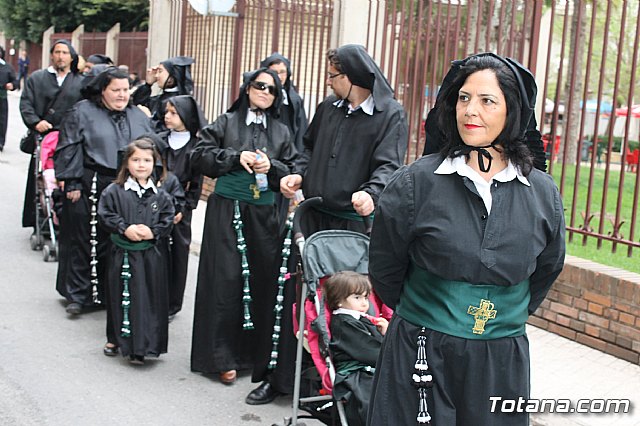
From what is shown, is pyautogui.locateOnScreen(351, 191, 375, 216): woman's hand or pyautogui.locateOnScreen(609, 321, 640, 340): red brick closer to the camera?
pyautogui.locateOnScreen(351, 191, 375, 216): woman's hand

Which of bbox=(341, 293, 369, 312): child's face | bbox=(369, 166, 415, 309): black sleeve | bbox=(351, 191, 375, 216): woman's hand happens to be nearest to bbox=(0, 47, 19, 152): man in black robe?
bbox=(351, 191, 375, 216): woman's hand

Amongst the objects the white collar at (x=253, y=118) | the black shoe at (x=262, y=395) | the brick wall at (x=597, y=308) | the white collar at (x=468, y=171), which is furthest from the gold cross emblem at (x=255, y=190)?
the white collar at (x=468, y=171)

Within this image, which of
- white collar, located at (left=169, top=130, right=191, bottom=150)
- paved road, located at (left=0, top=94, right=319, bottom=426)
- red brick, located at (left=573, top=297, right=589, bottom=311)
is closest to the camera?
paved road, located at (left=0, top=94, right=319, bottom=426)

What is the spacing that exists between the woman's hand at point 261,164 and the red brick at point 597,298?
284 cm

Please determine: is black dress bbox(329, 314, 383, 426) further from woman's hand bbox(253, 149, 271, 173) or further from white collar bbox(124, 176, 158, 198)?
white collar bbox(124, 176, 158, 198)

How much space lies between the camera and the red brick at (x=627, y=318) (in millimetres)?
7248

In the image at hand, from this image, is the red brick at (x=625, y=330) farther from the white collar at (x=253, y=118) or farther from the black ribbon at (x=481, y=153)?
the black ribbon at (x=481, y=153)

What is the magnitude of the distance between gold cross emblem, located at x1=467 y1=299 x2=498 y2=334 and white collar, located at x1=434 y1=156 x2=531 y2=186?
451 millimetres

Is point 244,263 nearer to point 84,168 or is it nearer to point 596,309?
point 84,168

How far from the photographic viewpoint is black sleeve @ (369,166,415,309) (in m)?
3.58

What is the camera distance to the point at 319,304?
5.12 m

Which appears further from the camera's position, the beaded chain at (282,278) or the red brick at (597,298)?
the red brick at (597,298)

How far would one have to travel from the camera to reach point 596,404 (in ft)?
20.7

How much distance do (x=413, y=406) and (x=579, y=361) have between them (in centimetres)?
405
